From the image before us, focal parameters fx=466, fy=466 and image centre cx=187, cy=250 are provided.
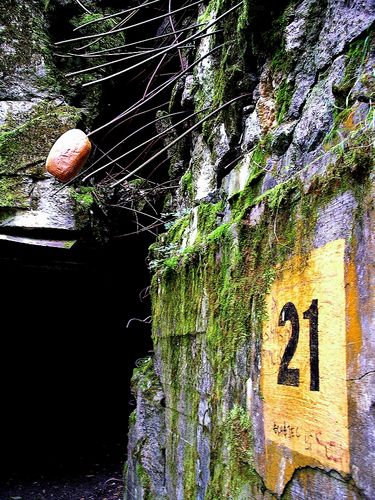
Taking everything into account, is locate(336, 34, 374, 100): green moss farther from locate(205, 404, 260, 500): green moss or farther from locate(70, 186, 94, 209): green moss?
locate(70, 186, 94, 209): green moss

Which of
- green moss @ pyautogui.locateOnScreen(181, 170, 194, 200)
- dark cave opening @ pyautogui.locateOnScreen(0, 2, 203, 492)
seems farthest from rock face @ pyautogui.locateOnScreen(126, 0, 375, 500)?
dark cave opening @ pyautogui.locateOnScreen(0, 2, 203, 492)

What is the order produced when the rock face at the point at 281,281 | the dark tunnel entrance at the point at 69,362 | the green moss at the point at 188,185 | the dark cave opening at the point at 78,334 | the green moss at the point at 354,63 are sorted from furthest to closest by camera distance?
1. the dark tunnel entrance at the point at 69,362
2. the dark cave opening at the point at 78,334
3. the green moss at the point at 188,185
4. the green moss at the point at 354,63
5. the rock face at the point at 281,281

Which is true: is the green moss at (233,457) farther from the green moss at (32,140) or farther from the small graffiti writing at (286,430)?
the green moss at (32,140)

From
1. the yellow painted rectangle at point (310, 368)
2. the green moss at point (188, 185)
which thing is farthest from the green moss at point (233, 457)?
the green moss at point (188, 185)

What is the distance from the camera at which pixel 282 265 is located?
139 cm

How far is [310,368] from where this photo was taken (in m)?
1.19

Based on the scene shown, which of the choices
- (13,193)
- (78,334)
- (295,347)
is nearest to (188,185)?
(13,193)

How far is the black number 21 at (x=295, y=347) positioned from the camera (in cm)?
117

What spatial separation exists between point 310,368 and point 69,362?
24.7ft

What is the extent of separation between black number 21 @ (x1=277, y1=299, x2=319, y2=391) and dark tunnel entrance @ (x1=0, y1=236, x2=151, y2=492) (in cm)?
450

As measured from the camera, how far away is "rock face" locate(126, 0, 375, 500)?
1058 mm

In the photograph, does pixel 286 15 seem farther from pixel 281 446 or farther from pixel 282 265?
pixel 281 446

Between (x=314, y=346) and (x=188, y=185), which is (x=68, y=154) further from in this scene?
(x=314, y=346)

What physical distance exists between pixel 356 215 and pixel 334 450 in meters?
0.54
